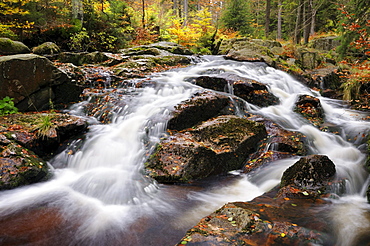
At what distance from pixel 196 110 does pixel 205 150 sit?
6.68 ft

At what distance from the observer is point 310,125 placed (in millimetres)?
8008

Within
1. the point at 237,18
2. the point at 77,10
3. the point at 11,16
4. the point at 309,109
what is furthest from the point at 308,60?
the point at 11,16

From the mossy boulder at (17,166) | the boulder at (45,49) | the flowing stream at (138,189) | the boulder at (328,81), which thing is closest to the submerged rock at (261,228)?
the flowing stream at (138,189)

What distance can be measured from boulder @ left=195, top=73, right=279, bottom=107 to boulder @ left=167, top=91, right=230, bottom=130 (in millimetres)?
1711

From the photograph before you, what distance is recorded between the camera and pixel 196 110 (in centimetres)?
723

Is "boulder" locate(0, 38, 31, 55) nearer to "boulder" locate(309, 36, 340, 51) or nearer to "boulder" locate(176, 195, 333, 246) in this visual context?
"boulder" locate(176, 195, 333, 246)

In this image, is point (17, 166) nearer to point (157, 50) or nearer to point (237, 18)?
point (157, 50)

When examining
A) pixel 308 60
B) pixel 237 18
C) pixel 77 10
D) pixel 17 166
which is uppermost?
pixel 237 18

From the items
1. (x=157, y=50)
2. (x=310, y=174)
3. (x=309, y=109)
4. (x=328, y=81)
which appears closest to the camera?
(x=310, y=174)

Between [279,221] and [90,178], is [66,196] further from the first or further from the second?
[279,221]

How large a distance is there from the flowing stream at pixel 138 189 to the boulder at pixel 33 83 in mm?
838

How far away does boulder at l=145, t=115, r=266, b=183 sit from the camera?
527cm

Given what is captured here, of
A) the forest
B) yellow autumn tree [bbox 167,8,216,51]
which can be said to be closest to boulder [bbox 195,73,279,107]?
the forest

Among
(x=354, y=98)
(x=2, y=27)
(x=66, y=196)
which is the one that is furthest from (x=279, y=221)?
(x=2, y=27)
